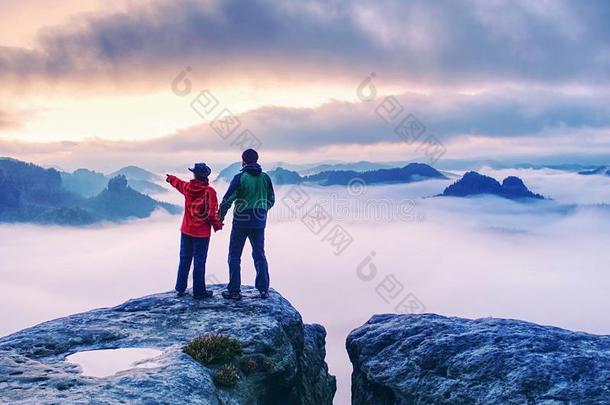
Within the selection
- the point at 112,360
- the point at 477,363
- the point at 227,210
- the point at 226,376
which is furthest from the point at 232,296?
the point at 477,363

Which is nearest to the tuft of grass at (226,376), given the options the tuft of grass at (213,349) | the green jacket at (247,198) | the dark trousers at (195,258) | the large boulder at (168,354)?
the large boulder at (168,354)

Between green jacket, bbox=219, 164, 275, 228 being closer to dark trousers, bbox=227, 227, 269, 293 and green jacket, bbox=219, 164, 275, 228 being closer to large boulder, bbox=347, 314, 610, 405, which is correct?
dark trousers, bbox=227, 227, 269, 293

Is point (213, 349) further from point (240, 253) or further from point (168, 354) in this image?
point (240, 253)

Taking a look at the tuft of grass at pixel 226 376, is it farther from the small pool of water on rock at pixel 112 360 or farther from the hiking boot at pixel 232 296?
the hiking boot at pixel 232 296

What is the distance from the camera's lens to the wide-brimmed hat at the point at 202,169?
1931cm

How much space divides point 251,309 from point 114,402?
882 centimetres

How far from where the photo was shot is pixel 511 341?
17.2m

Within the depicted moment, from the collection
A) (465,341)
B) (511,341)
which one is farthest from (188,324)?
(511,341)

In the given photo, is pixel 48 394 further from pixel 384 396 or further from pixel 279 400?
pixel 384 396

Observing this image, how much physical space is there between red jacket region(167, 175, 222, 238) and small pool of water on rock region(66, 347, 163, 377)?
213 inches

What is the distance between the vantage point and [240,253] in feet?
66.6

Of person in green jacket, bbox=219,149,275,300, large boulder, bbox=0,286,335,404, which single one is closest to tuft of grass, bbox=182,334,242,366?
large boulder, bbox=0,286,335,404

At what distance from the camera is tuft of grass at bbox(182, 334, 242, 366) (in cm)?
1498

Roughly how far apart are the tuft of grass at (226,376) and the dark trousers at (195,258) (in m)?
5.39
